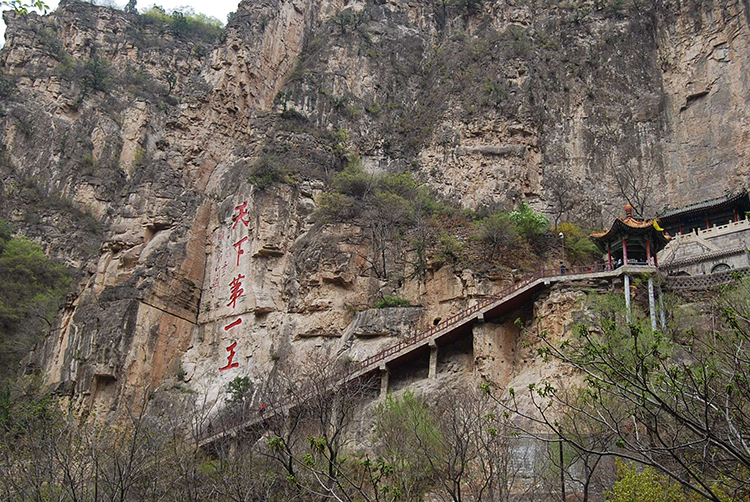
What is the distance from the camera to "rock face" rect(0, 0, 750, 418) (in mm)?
27203

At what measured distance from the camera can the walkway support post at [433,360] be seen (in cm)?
2280

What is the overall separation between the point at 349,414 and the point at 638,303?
9.00 meters

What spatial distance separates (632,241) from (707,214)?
7463 millimetres

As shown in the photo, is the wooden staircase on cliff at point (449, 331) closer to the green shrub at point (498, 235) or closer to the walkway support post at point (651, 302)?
the walkway support post at point (651, 302)

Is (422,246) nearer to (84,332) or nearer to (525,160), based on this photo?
(525,160)

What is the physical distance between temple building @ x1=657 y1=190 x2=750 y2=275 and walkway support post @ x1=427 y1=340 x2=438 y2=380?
27.3 ft

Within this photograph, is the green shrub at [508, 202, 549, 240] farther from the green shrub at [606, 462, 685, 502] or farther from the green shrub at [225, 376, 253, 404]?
the green shrub at [606, 462, 685, 502]

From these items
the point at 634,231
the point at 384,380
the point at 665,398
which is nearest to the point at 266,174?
the point at 384,380

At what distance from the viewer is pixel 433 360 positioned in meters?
23.0

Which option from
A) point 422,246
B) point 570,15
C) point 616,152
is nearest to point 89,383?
point 422,246

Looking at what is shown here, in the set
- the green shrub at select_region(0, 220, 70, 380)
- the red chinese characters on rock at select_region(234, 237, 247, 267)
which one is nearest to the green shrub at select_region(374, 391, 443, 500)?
the red chinese characters on rock at select_region(234, 237, 247, 267)

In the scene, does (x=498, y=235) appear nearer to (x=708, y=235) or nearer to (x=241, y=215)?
(x=708, y=235)

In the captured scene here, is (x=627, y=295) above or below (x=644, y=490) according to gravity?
above

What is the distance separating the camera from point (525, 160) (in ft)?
111
